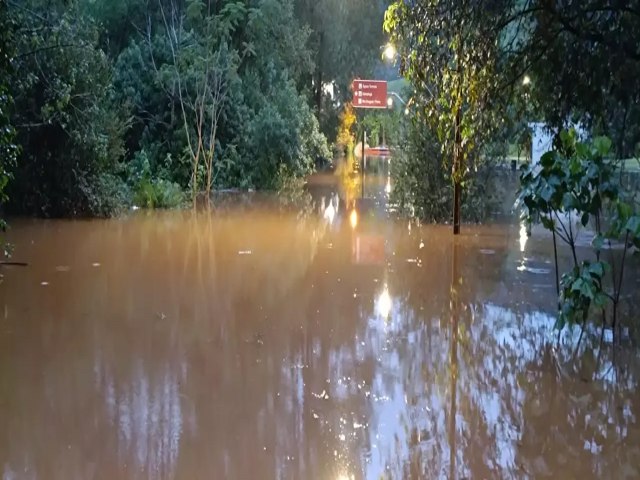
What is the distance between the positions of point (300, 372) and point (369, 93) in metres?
29.5

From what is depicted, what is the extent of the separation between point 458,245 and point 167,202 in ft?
28.8

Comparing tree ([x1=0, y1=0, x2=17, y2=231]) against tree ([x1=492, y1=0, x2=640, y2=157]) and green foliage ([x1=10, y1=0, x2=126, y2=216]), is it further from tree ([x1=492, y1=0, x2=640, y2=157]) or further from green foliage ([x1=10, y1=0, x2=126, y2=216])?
tree ([x1=492, y1=0, x2=640, y2=157])

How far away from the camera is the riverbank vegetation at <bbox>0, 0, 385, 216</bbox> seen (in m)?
14.9

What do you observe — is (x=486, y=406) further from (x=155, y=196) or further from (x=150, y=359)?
(x=155, y=196)

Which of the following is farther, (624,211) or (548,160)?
(548,160)

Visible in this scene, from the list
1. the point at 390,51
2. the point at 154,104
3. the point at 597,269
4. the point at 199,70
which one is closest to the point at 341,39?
the point at 154,104

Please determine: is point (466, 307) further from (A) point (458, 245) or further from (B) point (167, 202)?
(B) point (167, 202)

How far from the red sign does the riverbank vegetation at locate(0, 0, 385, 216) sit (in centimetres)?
386

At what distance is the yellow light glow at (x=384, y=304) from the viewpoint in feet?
27.3

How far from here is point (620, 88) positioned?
834 cm

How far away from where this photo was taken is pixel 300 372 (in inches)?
247

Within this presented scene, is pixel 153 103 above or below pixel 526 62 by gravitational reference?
above

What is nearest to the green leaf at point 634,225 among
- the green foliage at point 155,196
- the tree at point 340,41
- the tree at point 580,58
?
the tree at point 580,58

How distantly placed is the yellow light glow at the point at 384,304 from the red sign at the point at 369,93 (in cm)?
2590
